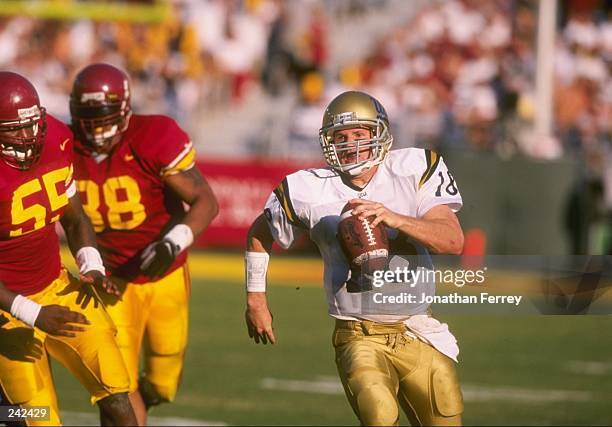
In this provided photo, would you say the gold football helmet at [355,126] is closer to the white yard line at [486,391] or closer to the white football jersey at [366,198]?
the white football jersey at [366,198]

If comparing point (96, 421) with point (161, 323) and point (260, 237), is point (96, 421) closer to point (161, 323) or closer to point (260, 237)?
point (161, 323)

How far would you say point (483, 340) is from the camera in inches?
420

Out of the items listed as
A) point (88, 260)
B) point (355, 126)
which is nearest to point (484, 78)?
point (88, 260)

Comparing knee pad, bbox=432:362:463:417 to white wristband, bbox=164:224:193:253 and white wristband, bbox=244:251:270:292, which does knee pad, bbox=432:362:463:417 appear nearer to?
white wristband, bbox=244:251:270:292

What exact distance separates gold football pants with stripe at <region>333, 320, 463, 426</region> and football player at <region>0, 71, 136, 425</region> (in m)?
1.15

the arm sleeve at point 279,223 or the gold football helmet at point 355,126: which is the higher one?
the gold football helmet at point 355,126

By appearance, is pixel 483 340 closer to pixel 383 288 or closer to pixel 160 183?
pixel 160 183

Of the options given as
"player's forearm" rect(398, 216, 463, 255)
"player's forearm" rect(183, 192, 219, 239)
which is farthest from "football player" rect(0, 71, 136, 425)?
"player's forearm" rect(398, 216, 463, 255)

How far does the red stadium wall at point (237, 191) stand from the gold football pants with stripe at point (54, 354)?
10.9m

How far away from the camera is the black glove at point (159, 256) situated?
20.2 feet

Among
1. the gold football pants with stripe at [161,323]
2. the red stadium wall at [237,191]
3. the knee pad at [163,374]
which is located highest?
the gold football pants with stripe at [161,323]

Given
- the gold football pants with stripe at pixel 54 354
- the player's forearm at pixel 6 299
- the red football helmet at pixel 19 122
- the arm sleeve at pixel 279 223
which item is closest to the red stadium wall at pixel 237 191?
the gold football pants with stripe at pixel 54 354

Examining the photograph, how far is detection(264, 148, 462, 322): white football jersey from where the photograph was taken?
17.4 feet

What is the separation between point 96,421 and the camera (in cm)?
754
